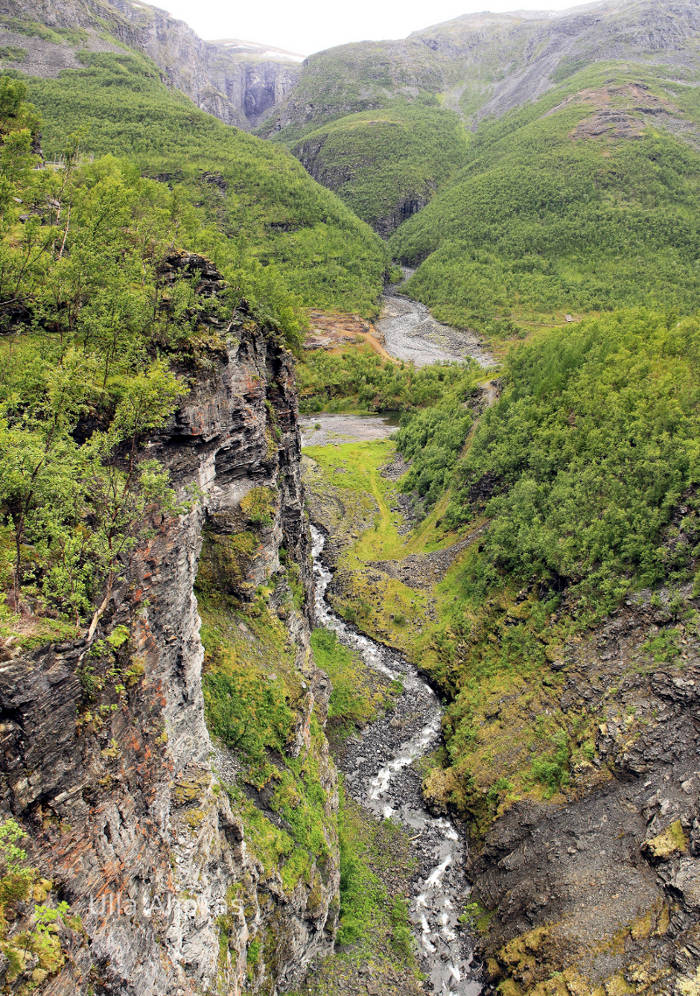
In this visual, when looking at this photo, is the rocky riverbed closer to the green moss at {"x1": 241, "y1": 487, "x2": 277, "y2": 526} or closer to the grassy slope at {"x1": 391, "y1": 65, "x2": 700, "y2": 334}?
the grassy slope at {"x1": 391, "y1": 65, "x2": 700, "y2": 334}

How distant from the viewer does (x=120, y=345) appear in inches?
823

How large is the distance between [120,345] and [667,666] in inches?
1270

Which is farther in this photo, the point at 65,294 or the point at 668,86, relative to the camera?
the point at 668,86

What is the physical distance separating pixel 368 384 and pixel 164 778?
91312 millimetres

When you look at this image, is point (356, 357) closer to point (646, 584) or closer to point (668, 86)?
point (646, 584)

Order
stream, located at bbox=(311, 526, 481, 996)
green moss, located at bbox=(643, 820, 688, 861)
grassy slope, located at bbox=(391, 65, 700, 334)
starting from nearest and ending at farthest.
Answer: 1. green moss, located at bbox=(643, 820, 688, 861)
2. stream, located at bbox=(311, 526, 481, 996)
3. grassy slope, located at bbox=(391, 65, 700, 334)

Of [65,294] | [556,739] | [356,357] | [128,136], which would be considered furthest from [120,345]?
[128,136]

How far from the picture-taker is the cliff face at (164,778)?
11.0 metres

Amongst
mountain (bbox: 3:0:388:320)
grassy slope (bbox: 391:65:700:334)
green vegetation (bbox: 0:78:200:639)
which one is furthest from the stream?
grassy slope (bbox: 391:65:700:334)

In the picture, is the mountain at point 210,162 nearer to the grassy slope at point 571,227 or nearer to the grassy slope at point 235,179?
the grassy slope at point 235,179

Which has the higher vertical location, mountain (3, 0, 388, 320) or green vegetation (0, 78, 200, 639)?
mountain (3, 0, 388, 320)

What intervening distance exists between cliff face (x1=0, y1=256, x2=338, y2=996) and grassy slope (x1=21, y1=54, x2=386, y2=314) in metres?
106

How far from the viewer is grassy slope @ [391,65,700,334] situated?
417 feet

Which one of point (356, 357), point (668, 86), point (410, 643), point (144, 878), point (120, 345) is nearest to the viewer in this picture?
point (144, 878)
